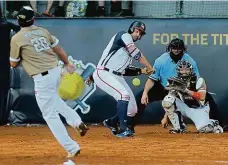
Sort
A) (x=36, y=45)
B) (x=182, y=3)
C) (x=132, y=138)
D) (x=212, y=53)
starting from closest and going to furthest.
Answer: (x=36, y=45), (x=132, y=138), (x=212, y=53), (x=182, y=3)

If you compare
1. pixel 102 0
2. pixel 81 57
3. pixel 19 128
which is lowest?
pixel 19 128

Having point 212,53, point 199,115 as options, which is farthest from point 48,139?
point 212,53

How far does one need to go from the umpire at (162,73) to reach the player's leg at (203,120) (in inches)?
17.4

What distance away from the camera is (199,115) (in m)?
11.9

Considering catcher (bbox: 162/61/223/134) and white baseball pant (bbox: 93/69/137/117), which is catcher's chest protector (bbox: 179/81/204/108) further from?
white baseball pant (bbox: 93/69/137/117)

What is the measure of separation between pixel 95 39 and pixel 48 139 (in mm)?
3255

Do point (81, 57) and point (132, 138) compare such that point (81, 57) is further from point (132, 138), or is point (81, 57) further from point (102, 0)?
point (132, 138)

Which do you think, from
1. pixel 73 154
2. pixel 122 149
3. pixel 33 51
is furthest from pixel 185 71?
pixel 33 51

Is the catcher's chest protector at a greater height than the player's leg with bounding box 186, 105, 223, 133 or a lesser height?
greater

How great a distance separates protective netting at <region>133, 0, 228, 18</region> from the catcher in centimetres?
269

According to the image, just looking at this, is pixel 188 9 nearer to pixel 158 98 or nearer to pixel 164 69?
pixel 164 69

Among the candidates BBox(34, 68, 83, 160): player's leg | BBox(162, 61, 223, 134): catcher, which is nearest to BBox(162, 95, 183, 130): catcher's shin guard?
BBox(162, 61, 223, 134): catcher

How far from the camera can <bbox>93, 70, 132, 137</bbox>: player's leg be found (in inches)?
440

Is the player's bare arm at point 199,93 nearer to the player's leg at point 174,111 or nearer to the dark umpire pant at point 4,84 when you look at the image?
the player's leg at point 174,111
